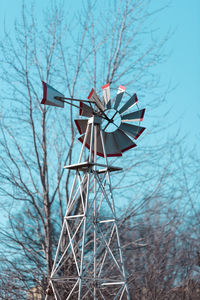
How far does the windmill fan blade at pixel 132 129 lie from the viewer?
6068mm

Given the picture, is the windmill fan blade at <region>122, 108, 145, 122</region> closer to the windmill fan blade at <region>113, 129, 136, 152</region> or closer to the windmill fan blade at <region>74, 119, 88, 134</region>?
the windmill fan blade at <region>113, 129, 136, 152</region>

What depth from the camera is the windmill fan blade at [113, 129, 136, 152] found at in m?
6.13

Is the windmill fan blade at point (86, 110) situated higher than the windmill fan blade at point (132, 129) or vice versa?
the windmill fan blade at point (86, 110)

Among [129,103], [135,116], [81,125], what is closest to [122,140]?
[135,116]

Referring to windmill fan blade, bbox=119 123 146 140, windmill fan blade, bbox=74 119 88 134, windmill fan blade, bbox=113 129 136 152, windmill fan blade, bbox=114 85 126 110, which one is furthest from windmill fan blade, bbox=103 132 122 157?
windmill fan blade, bbox=114 85 126 110

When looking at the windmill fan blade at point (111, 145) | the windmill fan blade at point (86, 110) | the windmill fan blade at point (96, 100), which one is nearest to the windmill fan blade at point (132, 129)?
the windmill fan blade at point (111, 145)

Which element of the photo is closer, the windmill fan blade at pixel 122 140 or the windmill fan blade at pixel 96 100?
the windmill fan blade at pixel 96 100

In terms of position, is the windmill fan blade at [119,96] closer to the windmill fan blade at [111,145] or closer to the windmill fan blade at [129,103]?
the windmill fan blade at [129,103]

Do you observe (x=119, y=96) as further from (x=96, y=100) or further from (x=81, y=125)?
(x=81, y=125)

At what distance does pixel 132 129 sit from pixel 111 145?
0.39 meters

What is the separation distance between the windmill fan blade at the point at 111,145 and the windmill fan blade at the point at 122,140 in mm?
47

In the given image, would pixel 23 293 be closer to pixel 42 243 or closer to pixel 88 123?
pixel 42 243

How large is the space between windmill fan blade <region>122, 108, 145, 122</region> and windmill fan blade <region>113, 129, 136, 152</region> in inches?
8.1

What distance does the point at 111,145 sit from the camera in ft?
20.1
